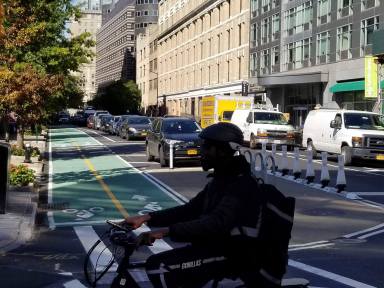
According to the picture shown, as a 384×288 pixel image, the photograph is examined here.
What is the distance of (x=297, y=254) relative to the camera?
8.66 metres

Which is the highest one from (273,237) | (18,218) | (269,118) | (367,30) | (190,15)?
(190,15)

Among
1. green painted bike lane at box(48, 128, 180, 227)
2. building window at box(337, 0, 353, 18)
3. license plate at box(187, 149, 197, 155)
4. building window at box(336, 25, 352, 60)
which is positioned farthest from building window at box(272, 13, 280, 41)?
license plate at box(187, 149, 197, 155)

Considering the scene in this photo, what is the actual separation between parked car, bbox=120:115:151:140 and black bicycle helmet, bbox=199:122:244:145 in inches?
1420

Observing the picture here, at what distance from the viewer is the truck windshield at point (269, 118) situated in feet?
111

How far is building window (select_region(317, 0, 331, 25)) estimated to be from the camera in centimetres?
4941

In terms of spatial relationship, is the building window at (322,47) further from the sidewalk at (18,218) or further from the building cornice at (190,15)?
the sidewalk at (18,218)

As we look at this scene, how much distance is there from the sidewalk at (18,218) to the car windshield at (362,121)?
45.8ft

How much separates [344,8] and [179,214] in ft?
148

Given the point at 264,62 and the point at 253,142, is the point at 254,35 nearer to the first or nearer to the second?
the point at 264,62

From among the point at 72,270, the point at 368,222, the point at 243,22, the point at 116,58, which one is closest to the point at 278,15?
the point at 243,22

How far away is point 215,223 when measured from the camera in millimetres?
3918

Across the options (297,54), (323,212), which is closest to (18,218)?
(323,212)

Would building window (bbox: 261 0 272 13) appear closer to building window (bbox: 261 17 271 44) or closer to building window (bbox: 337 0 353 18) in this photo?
building window (bbox: 261 17 271 44)

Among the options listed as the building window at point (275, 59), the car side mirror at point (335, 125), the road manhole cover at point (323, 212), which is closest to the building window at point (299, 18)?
the building window at point (275, 59)
